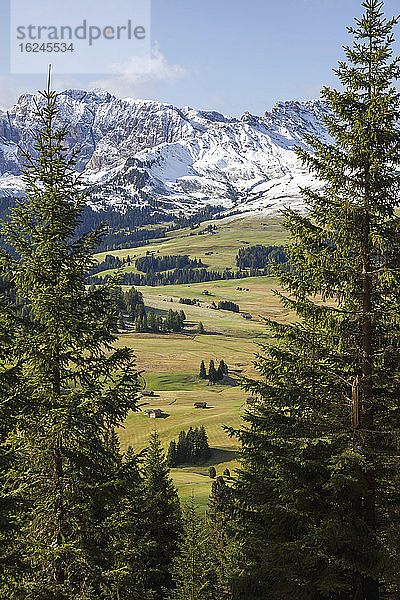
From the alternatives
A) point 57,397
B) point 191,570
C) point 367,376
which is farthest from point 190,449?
point 57,397

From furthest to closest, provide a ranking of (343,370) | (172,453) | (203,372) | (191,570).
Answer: (203,372) → (172,453) → (191,570) → (343,370)

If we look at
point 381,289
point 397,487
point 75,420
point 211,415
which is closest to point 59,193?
point 75,420

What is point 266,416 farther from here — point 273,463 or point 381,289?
point 381,289

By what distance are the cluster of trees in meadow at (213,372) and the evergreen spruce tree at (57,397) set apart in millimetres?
154413

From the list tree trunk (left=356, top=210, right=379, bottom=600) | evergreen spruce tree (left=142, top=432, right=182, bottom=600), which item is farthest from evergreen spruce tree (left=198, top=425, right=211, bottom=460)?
tree trunk (left=356, top=210, right=379, bottom=600)

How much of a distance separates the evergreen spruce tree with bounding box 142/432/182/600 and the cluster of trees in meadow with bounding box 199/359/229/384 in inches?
5480

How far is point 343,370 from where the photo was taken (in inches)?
555

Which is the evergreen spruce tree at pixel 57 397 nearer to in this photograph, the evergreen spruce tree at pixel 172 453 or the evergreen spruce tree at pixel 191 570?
the evergreen spruce tree at pixel 191 570

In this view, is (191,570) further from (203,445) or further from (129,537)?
(203,445)

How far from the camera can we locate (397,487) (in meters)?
12.9

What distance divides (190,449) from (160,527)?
80204 mm

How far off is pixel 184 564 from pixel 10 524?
649 inches

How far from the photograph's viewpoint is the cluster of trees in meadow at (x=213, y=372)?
16665 centimetres

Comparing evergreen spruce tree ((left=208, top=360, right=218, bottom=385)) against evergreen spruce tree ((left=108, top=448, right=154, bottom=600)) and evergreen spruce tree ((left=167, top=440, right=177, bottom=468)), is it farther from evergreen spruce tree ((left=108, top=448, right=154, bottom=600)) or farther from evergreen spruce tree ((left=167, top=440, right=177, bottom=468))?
evergreen spruce tree ((left=108, top=448, right=154, bottom=600))
